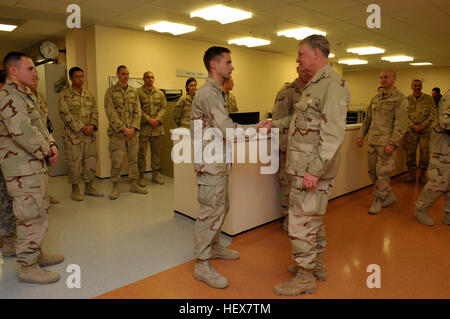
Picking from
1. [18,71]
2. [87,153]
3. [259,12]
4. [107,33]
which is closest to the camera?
[18,71]

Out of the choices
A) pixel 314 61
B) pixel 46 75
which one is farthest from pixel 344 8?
pixel 46 75

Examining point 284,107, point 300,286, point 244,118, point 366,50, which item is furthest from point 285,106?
point 366,50

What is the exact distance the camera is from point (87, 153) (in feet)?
14.2

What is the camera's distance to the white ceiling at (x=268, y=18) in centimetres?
418

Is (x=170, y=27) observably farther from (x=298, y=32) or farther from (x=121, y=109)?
(x=298, y=32)

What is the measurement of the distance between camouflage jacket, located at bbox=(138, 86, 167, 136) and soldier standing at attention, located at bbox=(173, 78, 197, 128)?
243 millimetres

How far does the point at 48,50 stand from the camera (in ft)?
20.6

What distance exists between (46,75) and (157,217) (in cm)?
363

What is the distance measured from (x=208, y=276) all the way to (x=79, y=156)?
112 inches

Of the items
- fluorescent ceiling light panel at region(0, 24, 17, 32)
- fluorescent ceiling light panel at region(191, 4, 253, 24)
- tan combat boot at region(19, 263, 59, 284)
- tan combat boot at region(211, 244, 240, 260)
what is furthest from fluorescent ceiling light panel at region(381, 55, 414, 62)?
tan combat boot at region(19, 263, 59, 284)

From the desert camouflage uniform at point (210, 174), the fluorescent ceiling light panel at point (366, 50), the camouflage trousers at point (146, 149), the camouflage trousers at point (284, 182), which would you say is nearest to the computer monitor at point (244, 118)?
the camouflage trousers at point (284, 182)

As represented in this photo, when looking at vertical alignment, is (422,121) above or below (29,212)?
above
